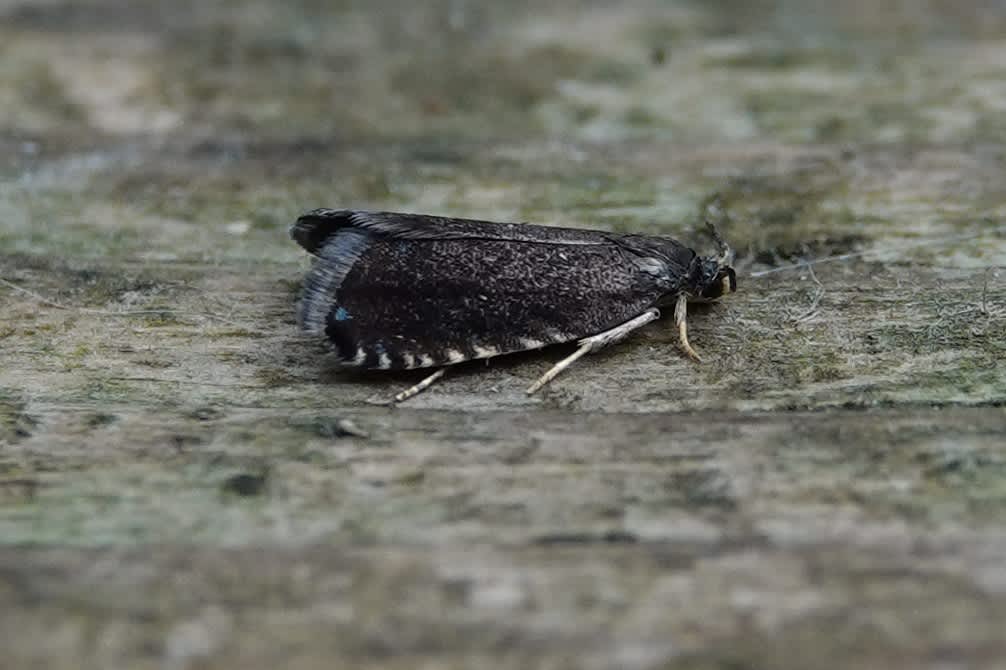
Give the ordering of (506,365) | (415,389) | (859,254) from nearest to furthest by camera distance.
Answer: (415,389), (506,365), (859,254)

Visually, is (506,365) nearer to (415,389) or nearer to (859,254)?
(415,389)

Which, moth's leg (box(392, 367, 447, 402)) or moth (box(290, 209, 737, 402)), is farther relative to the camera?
moth (box(290, 209, 737, 402))

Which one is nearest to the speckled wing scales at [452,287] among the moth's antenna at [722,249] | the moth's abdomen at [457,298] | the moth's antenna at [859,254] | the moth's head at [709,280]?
the moth's abdomen at [457,298]

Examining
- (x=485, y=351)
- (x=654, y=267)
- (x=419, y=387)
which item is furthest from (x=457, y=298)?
(x=654, y=267)

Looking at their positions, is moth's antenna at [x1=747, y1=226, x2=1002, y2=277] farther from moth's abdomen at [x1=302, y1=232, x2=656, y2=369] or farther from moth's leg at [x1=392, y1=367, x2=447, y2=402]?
moth's leg at [x1=392, y1=367, x2=447, y2=402]

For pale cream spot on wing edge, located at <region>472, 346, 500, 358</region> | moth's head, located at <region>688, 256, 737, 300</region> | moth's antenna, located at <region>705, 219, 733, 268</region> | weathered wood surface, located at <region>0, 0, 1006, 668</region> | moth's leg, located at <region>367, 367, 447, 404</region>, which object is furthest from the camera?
moth's antenna, located at <region>705, 219, 733, 268</region>

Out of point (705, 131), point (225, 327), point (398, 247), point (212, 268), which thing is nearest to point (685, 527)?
point (398, 247)

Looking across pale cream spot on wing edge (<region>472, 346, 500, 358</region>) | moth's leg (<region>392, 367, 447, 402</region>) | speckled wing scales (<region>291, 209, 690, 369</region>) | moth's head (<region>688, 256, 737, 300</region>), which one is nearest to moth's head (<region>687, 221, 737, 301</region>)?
moth's head (<region>688, 256, 737, 300</region>)
